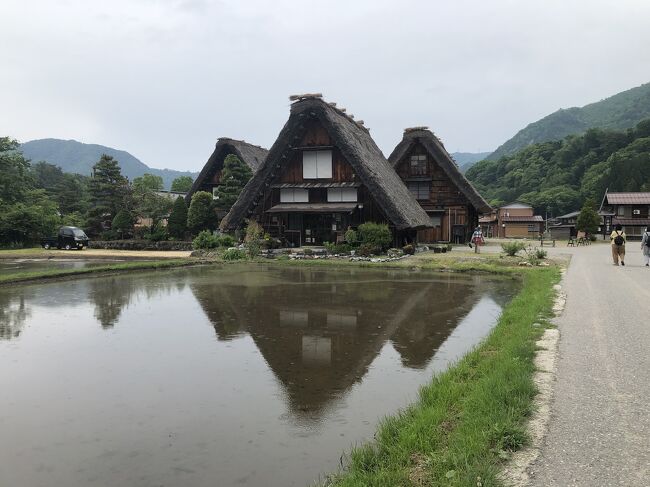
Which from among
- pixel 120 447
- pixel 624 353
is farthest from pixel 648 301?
pixel 120 447

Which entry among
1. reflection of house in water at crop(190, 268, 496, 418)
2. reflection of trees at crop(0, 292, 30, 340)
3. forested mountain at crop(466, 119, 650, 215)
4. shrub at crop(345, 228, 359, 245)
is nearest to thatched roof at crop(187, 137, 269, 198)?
shrub at crop(345, 228, 359, 245)

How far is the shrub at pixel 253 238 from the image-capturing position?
22359 mm

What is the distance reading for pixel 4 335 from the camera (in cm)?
780

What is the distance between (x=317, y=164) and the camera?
25.5m

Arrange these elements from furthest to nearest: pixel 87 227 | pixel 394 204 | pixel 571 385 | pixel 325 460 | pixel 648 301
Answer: pixel 87 227 < pixel 394 204 < pixel 648 301 < pixel 571 385 < pixel 325 460

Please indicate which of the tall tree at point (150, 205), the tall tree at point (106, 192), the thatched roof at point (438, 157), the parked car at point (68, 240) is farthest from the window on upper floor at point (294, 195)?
the tall tree at point (106, 192)

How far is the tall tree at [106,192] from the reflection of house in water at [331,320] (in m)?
23.0

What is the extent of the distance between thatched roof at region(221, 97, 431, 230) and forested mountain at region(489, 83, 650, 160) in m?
107

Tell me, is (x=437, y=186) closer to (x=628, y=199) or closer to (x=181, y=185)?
(x=628, y=199)

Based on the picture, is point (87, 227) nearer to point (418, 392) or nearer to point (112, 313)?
point (112, 313)

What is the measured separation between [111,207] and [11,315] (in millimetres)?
26634

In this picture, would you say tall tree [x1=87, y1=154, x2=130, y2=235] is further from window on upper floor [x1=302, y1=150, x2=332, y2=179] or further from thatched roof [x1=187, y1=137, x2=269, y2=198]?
window on upper floor [x1=302, y1=150, x2=332, y2=179]

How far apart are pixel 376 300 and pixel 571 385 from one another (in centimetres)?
661

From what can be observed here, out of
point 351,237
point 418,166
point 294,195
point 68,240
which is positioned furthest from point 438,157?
point 68,240
